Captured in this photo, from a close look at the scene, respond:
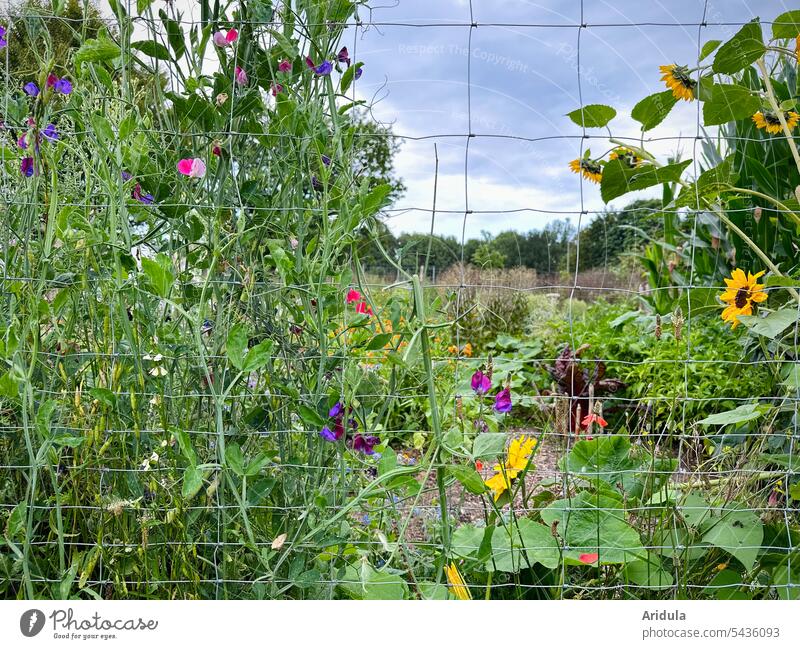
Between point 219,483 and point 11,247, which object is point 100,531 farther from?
point 11,247

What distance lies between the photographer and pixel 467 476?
1.24 m

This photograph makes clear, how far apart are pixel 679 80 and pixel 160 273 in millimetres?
1191

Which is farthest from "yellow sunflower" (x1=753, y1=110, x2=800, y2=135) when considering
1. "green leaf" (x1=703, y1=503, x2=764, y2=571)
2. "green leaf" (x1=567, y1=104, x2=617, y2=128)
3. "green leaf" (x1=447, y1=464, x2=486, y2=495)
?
"green leaf" (x1=447, y1=464, x2=486, y2=495)

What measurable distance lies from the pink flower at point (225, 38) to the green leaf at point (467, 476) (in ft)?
3.05

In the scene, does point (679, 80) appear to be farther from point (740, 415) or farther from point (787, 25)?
point (740, 415)

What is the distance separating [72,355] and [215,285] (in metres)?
0.33

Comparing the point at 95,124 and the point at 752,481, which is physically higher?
the point at 95,124

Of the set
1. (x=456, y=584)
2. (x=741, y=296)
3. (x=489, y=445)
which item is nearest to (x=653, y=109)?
(x=741, y=296)

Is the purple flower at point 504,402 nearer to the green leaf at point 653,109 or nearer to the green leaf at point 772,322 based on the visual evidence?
the green leaf at point 772,322

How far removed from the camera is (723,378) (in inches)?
107

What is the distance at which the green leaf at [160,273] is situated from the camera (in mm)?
1176

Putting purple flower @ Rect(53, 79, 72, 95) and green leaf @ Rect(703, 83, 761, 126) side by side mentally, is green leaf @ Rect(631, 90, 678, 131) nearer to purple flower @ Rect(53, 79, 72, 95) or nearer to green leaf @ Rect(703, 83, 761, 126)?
green leaf @ Rect(703, 83, 761, 126)

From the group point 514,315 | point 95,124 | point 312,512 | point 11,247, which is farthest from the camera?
point 514,315
